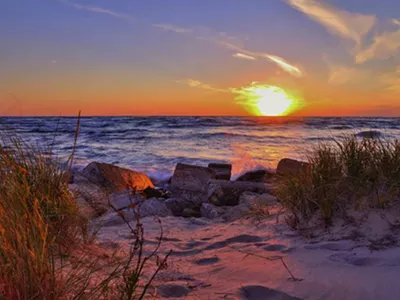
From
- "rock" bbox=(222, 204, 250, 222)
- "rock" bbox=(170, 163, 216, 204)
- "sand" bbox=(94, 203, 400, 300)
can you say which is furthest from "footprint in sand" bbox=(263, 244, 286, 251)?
"rock" bbox=(170, 163, 216, 204)

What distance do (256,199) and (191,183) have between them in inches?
92.2

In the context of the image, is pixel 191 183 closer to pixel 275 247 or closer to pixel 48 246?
pixel 275 247

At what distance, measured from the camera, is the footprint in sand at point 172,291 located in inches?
101

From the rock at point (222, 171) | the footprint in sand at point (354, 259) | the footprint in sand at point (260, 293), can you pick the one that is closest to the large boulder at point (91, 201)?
the footprint in sand at point (260, 293)

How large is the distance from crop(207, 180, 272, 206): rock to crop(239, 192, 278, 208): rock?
7.5 inches

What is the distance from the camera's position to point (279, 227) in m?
3.90

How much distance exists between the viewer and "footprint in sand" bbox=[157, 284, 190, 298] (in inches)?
101

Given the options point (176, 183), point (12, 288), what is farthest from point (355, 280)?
point (176, 183)

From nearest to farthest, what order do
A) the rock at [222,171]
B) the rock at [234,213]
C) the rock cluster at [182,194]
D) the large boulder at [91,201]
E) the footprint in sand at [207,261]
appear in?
the footprint in sand at [207,261], the large boulder at [91,201], the rock at [234,213], the rock cluster at [182,194], the rock at [222,171]

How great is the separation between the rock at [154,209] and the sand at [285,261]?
4.92 ft

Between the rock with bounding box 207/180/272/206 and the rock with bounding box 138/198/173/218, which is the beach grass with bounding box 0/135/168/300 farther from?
the rock with bounding box 207/180/272/206

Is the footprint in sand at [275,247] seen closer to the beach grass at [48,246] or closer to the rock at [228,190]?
the beach grass at [48,246]

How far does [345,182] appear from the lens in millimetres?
3723

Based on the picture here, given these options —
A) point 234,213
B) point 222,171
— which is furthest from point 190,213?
point 222,171
